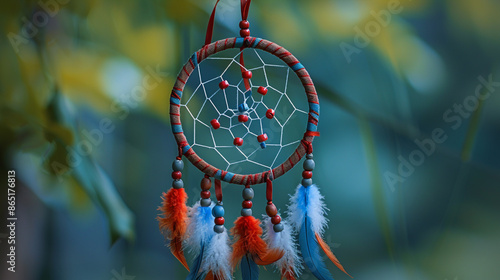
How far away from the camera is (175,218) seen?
47.6 inches

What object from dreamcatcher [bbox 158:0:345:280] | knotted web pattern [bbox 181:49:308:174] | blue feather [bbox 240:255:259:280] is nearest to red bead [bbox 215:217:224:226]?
dreamcatcher [bbox 158:0:345:280]

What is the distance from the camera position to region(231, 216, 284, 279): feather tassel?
3.88 ft

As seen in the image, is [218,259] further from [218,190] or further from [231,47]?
[231,47]

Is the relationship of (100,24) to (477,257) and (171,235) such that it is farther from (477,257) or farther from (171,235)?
(477,257)

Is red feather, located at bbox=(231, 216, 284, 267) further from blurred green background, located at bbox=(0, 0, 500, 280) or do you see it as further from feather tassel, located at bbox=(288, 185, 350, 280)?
blurred green background, located at bbox=(0, 0, 500, 280)

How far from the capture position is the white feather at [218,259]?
1188 millimetres

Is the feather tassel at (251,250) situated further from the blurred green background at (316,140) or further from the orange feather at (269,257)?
the blurred green background at (316,140)

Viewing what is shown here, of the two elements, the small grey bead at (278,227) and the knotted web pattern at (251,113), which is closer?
the small grey bead at (278,227)

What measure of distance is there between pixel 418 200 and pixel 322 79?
47cm

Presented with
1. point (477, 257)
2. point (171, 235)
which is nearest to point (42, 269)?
point (171, 235)

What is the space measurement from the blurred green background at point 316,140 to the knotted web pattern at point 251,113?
7 centimetres

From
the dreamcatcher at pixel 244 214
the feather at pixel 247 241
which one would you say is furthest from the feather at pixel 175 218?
the feather at pixel 247 241

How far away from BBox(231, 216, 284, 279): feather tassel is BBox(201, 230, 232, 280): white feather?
2 cm

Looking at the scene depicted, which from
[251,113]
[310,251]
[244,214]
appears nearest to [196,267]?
[244,214]
